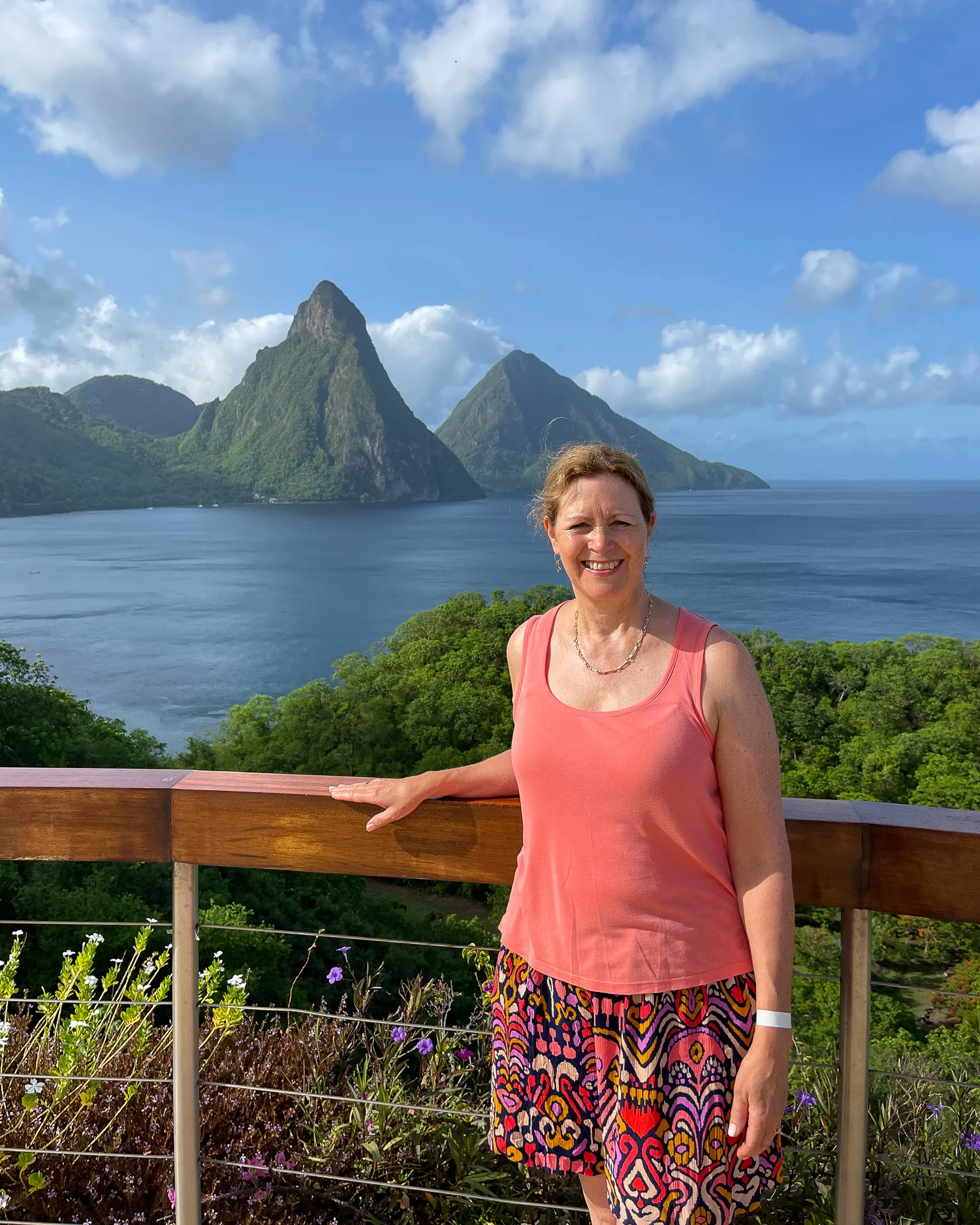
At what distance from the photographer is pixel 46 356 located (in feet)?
378

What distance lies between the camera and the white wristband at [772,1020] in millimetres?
1029

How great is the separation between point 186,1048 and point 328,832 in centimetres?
38

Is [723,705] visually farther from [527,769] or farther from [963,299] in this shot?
[963,299]

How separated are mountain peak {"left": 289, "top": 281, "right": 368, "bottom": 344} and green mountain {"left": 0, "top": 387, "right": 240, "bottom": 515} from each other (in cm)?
2870

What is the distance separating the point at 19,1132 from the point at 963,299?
129385 millimetres

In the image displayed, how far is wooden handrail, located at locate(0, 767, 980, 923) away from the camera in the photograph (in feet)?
3.55

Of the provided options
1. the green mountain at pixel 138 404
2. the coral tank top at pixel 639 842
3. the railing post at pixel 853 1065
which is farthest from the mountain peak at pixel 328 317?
the railing post at pixel 853 1065

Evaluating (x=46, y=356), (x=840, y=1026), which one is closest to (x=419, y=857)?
(x=840, y=1026)

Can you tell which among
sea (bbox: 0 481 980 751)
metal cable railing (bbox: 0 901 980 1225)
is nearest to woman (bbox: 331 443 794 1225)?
metal cable railing (bbox: 0 901 980 1225)

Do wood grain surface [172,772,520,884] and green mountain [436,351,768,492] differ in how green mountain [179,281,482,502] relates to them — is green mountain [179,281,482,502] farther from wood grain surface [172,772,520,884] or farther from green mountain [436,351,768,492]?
wood grain surface [172,772,520,884]

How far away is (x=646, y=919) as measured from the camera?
43.0 inches

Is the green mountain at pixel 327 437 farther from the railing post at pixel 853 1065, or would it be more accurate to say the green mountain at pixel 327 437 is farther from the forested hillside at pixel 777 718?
the railing post at pixel 853 1065

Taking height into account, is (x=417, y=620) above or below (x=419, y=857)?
below

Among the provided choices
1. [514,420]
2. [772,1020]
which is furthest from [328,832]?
[514,420]
